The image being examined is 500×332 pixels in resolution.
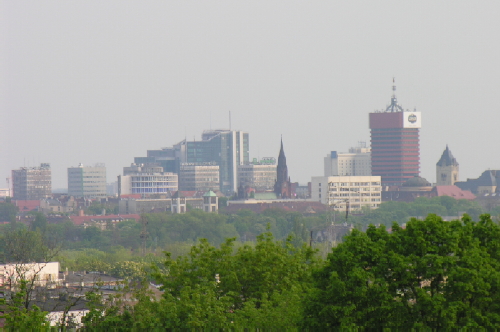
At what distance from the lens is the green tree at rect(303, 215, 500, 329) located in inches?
1035

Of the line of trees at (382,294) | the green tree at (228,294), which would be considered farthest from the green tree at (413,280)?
the green tree at (228,294)

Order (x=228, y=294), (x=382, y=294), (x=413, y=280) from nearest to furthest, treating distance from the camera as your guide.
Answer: (x=382, y=294) < (x=413, y=280) < (x=228, y=294)

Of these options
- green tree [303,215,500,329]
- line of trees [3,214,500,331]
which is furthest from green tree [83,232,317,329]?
green tree [303,215,500,329]

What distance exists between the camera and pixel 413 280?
27.2 metres

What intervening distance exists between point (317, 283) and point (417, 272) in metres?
3.24

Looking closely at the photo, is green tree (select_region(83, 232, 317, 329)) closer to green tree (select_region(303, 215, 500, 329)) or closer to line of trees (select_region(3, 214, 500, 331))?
line of trees (select_region(3, 214, 500, 331))

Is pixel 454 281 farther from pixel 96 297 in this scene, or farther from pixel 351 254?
pixel 96 297

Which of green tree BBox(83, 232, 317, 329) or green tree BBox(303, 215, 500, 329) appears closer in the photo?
green tree BBox(303, 215, 500, 329)

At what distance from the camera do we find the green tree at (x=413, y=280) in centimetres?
2628

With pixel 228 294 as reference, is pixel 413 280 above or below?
above

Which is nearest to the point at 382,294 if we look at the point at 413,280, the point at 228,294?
the point at 413,280

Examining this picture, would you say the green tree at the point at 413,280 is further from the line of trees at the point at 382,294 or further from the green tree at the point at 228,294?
the green tree at the point at 228,294

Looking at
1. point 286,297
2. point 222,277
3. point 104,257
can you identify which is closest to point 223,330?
point 286,297

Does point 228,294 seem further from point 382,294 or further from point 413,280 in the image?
point 413,280
